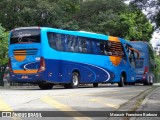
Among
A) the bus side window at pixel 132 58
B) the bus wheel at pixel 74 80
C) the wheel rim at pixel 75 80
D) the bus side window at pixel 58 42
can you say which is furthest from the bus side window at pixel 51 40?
the bus side window at pixel 132 58

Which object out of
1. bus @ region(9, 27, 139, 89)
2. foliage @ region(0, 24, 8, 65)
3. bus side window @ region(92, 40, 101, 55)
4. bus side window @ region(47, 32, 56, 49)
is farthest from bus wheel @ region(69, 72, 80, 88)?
foliage @ region(0, 24, 8, 65)

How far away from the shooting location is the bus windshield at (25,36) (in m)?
23.5

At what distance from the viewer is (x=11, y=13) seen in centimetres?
3916

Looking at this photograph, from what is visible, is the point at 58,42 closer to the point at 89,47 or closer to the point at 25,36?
the point at 25,36

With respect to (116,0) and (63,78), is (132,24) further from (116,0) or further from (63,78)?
(63,78)

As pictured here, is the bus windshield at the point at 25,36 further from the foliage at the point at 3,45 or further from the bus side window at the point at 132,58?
the bus side window at the point at 132,58

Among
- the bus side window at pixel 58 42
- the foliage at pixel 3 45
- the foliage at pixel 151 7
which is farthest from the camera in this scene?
the foliage at pixel 3 45

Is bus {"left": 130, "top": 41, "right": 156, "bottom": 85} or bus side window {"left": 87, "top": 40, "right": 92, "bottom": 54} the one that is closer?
bus side window {"left": 87, "top": 40, "right": 92, "bottom": 54}

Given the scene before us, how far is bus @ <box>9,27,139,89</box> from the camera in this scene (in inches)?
931

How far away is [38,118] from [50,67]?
13.5 m

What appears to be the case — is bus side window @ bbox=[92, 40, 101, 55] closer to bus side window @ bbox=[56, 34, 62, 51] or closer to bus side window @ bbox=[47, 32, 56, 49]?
bus side window @ bbox=[56, 34, 62, 51]

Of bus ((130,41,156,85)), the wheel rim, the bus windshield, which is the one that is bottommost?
the wheel rim

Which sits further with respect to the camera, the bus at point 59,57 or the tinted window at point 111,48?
the tinted window at point 111,48

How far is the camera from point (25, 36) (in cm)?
2384
